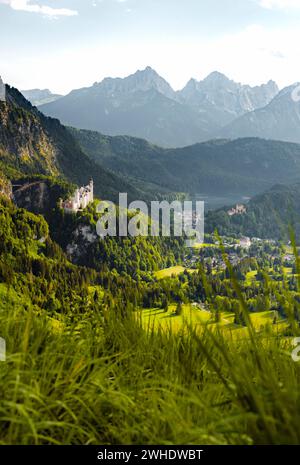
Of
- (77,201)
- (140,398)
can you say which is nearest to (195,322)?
(140,398)

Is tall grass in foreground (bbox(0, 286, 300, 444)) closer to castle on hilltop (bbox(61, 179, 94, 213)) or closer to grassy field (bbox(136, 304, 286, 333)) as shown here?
grassy field (bbox(136, 304, 286, 333))

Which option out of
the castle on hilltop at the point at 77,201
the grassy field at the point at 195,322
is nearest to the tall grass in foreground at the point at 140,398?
the grassy field at the point at 195,322

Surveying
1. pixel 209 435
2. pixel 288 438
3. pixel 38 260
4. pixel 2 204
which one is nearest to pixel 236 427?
pixel 209 435

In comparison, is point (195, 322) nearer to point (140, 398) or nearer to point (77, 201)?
point (140, 398)

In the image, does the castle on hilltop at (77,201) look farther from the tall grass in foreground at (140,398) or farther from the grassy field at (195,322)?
the tall grass in foreground at (140,398)

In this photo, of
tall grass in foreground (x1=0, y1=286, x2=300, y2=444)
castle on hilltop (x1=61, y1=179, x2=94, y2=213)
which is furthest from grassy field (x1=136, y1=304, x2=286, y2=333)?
castle on hilltop (x1=61, y1=179, x2=94, y2=213)

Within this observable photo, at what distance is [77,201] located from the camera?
18288cm

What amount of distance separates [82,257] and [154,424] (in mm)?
176593

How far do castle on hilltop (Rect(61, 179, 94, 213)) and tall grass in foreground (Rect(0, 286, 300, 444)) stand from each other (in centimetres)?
17974

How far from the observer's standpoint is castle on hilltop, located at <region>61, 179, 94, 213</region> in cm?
18150

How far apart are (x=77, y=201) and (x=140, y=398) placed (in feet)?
600

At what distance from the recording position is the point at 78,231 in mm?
173875

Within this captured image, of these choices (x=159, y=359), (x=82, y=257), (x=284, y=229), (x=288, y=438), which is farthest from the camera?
(x=82, y=257)
